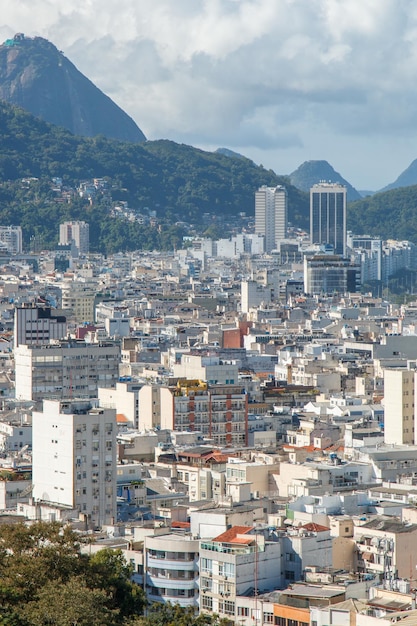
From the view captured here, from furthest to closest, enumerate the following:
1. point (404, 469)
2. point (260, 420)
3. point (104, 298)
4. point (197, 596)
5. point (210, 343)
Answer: point (104, 298) < point (210, 343) < point (260, 420) < point (404, 469) < point (197, 596)

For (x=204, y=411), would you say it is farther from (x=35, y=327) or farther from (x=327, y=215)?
(x=327, y=215)

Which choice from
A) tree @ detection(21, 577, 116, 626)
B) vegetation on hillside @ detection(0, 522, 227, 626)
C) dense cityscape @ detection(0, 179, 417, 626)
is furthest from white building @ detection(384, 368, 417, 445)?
tree @ detection(21, 577, 116, 626)

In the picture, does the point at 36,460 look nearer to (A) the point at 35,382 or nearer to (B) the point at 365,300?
(A) the point at 35,382

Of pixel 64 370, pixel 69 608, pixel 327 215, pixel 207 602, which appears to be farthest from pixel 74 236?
pixel 69 608

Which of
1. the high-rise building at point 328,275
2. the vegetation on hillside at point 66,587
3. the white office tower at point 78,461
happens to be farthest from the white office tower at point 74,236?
the vegetation on hillside at point 66,587

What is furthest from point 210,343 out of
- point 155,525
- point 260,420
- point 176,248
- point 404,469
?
point 176,248

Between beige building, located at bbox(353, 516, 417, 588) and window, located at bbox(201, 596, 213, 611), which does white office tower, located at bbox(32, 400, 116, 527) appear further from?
window, located at bbox(201, 596, 213, 611)
